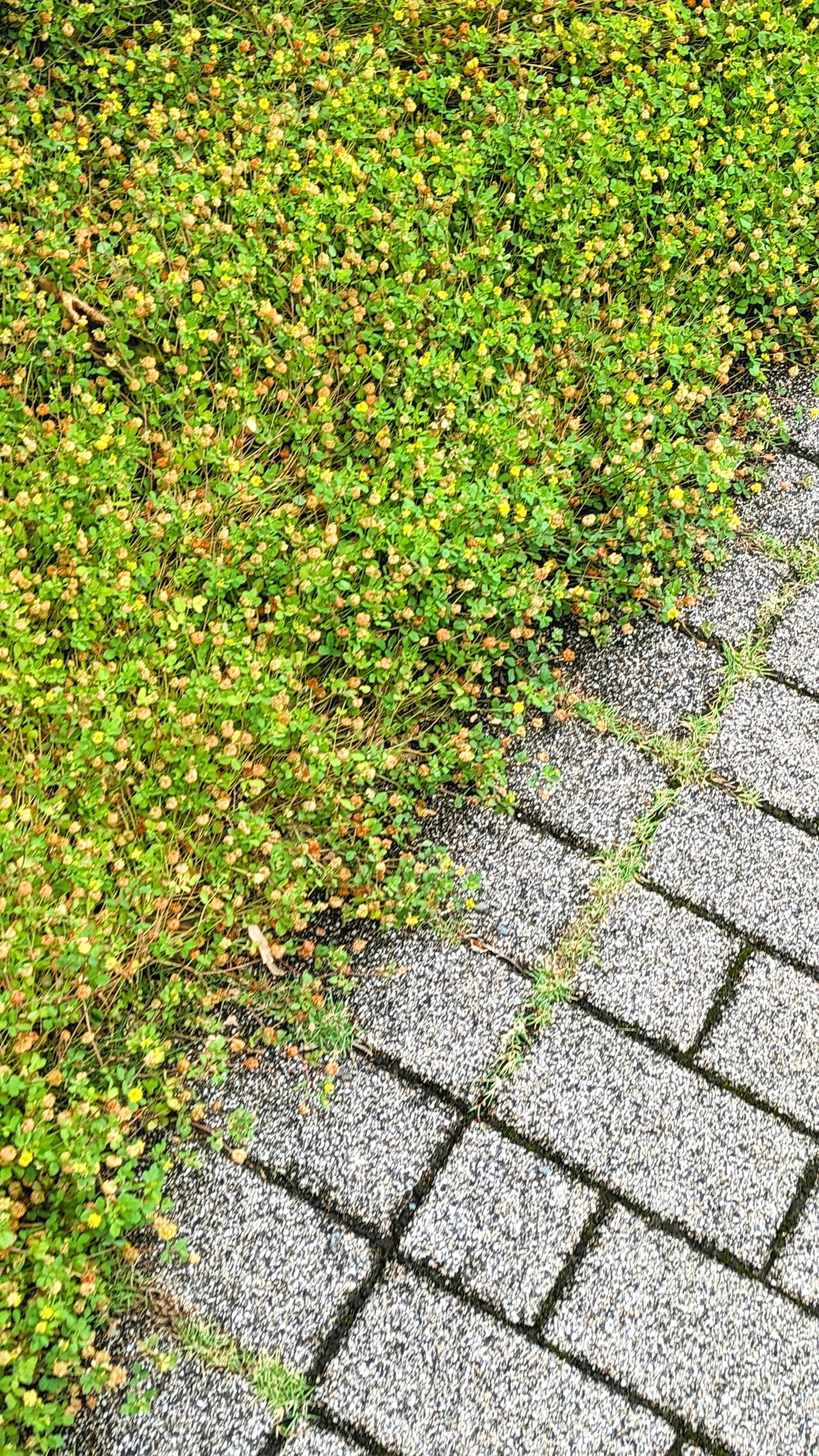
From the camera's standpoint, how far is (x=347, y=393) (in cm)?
314

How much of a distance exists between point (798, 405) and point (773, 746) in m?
1.15

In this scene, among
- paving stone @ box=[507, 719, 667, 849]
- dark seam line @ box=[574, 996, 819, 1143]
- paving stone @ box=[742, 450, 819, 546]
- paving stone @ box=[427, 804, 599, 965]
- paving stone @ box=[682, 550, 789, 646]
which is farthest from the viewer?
paving stone @ box=[742, 450, 819, 546]

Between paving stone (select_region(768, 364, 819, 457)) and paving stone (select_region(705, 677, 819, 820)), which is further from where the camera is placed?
paving stone (select_region(768, 364, 819, 457))

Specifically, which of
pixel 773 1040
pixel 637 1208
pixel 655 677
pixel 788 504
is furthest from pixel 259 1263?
pixel 788 504

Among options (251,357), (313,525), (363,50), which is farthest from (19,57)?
(313,525)

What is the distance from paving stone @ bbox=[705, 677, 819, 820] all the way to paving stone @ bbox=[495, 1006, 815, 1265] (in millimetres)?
716

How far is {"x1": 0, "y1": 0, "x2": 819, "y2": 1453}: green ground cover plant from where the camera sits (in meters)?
2.41

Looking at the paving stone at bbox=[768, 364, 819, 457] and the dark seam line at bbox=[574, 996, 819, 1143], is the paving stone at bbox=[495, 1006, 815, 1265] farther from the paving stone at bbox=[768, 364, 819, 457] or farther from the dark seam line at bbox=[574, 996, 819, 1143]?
the paving stone at bbox=[768, 364, 819, 457]

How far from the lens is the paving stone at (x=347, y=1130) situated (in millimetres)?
2389

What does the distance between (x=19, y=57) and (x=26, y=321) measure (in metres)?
1.09

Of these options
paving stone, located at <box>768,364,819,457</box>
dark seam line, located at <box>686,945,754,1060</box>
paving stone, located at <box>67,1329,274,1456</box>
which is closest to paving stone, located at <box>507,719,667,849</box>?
dark seam line, located at <box>686,945,754,1060</box>

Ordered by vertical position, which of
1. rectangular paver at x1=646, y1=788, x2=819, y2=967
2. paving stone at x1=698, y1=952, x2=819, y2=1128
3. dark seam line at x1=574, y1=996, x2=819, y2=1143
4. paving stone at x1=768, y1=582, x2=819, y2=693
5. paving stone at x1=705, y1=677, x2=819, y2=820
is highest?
paving stone at x1=768, y1=582, x2=819, y2=693

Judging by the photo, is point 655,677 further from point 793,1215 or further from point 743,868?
point 793,1215

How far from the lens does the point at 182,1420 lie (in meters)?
2.15
